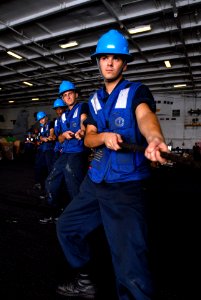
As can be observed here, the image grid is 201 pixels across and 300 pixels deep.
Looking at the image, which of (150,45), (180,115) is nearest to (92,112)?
(150,45)

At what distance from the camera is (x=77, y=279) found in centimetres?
195

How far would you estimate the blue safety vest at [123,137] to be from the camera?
1.42 m

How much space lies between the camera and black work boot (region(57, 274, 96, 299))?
188 cm

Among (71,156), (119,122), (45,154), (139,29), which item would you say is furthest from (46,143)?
(139,29)

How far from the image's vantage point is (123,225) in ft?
4.33

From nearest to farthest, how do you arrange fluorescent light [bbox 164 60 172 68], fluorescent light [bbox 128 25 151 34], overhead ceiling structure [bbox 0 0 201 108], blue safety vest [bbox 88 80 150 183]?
1. blue safety vest [bbox 88 80 150 183]
2. overhead ceiling structure [bbox 0 0 201 108]
3. fluorescent light [bbox 128 25 151 34]
4. fluorescent light [bbox 164 60 172 68]

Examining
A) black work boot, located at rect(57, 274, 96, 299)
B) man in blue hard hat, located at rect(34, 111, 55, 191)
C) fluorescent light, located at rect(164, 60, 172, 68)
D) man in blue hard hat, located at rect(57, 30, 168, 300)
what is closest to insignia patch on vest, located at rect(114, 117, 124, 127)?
man in blue hard hat, located at rect(57, 30, 168, 300)

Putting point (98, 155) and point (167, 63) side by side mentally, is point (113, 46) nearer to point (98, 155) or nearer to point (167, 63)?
point (98, 155)

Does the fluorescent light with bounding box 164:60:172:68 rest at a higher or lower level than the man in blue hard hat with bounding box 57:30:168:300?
higher

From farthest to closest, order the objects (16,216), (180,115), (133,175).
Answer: (180,115)
(16,216)
(133,175)

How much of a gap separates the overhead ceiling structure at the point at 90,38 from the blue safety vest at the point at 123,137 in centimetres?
628

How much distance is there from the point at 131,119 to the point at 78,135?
143cm

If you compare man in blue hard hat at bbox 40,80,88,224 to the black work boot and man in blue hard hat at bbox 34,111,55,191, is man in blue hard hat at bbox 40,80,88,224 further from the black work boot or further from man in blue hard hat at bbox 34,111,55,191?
man in blue hard hat at bbox 34,111,55,191

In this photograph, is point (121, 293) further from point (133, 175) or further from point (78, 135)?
point (78, 135)
